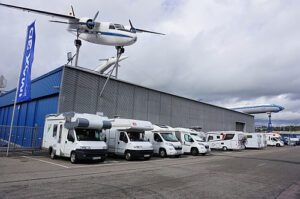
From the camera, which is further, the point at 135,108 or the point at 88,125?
the point at 135,108

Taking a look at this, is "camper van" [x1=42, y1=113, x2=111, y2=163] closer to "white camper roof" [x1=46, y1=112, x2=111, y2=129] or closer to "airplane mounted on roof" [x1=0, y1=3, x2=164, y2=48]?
"white camper roof" [x1=46, y1=112, x2=111, y2=129]

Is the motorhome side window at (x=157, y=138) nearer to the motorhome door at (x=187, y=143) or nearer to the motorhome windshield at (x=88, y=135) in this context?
the motorhome door at (x=187, y=143)

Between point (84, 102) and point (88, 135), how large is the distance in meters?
7.65

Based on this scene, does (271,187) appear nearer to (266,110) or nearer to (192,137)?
(192,137)

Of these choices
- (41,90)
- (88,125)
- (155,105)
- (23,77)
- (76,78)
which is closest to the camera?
(88,125)

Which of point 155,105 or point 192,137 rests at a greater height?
point 155,105

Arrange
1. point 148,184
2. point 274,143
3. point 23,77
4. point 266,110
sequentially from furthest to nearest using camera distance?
point 266,110 → point 274,143 → point 23,77 → point 148,184

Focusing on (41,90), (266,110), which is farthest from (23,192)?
(266,110)

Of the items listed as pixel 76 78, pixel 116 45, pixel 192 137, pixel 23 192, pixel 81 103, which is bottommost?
pixel 23 192

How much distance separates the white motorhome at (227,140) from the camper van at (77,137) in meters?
21.9

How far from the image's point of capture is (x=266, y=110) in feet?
270

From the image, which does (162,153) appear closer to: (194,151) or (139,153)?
(139,153)

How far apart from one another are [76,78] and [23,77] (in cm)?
513

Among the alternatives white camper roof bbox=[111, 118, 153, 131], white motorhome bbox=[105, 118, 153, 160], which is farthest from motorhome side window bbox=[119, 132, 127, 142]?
white camper roof bbox=[111, 118, 153, 131]
